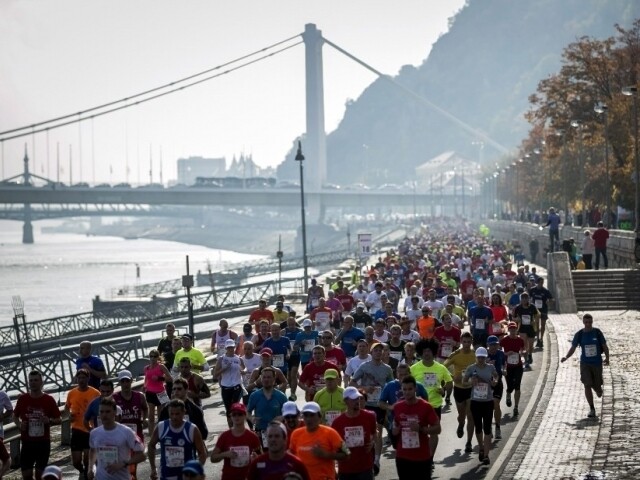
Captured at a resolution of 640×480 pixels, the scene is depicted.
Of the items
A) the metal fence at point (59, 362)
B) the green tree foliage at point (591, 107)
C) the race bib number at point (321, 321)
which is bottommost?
the metal fence at point (59, 362)

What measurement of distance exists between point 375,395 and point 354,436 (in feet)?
12.0

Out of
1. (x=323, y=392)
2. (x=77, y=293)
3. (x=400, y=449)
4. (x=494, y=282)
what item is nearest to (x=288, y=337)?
(x=323, y=392)

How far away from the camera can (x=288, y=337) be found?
2216 cm

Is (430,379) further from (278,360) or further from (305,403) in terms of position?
(278,360)

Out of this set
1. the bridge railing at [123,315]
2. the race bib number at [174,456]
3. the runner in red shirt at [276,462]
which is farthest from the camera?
the bridge railing at [123,315]

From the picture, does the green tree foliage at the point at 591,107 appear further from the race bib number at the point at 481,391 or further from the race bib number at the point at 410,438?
the race bib number at the point at 410,438

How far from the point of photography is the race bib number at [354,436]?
12.7 metres

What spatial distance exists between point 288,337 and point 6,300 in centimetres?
7707

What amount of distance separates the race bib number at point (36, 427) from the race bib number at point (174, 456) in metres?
3.30

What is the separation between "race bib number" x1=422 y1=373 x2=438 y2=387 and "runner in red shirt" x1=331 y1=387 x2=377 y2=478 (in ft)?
12.8

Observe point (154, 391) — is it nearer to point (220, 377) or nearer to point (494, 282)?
point (220, 377)

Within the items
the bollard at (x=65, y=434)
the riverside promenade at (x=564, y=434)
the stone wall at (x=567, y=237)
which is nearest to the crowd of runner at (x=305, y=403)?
the riverside promenade at (x=564, y=434)

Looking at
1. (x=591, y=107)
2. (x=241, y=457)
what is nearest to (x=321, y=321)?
(x=241, y=457)

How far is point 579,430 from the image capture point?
18.3m
